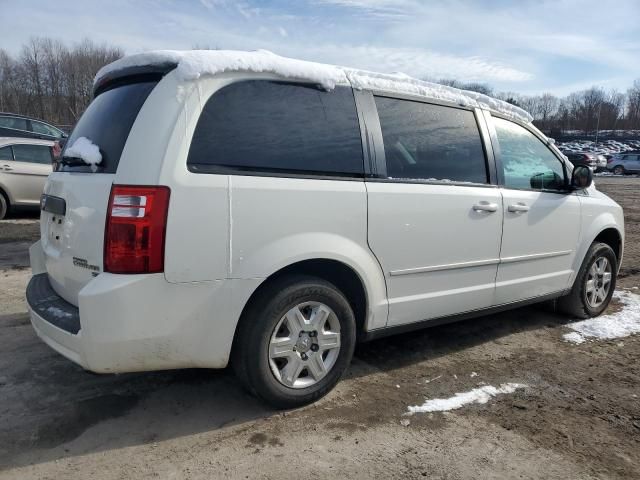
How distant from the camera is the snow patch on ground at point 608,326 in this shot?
4555 millimetres

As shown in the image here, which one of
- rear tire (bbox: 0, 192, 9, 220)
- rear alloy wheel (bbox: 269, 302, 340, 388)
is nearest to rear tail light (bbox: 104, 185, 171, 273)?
rear alloy wheel (bbox: 269, 302, 340, 388)

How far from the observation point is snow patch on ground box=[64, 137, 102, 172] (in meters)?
2.77

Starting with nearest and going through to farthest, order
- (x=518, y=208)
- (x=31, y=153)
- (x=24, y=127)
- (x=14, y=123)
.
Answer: (x=518, y=208), (x=31, y=153), (x=14, y=123), (x=24, y=127)

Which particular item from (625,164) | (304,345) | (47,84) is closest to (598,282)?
(304,345)

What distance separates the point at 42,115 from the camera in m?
66.6

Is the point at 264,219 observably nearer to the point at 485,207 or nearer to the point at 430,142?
the point at 430,142

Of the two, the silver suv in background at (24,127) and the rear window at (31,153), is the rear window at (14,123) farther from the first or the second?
the rear window at (31,153)

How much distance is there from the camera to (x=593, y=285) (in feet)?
16.3

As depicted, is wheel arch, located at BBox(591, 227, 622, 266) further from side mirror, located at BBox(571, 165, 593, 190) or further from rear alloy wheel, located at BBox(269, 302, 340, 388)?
rear alloy wheel, located at BBox(269, 302, 340, 388)

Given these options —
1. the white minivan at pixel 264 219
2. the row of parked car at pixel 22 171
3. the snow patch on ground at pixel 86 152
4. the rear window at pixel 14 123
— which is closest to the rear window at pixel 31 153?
the row of parked car at pixel 22 171

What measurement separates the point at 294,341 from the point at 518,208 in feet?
6.89

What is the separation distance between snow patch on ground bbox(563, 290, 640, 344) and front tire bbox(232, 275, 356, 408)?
2421 mm

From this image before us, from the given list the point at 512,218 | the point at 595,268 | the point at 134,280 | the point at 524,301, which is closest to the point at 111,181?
the point at 134,280

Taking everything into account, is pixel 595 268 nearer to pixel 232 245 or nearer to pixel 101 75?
pixel 232 245
